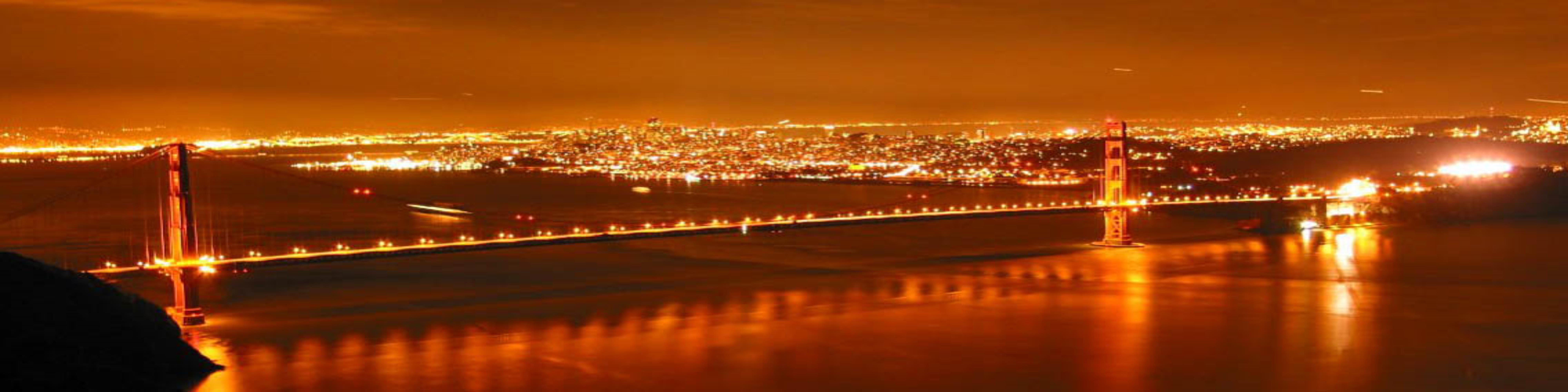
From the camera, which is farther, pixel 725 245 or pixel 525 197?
pixel 525 197

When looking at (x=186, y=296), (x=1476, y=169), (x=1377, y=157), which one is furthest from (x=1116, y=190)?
(x=1377, y=157)

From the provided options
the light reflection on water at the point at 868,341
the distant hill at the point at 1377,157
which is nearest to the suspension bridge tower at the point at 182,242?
the light reflection on water at the point at 868,341

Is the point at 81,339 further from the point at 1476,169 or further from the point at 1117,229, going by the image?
the point at 1476,169

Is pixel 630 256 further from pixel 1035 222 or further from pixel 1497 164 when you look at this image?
pixel 1497 164

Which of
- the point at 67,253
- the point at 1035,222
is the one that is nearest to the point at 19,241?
the point at 67,253

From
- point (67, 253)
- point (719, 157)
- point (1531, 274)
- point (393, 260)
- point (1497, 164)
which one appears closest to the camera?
point (1531, 274)

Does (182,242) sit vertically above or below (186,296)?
above

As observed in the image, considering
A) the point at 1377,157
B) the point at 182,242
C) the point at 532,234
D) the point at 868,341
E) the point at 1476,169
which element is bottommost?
the point at 868,341

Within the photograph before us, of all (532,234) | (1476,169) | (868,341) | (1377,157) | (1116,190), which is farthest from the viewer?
(1377,157)
